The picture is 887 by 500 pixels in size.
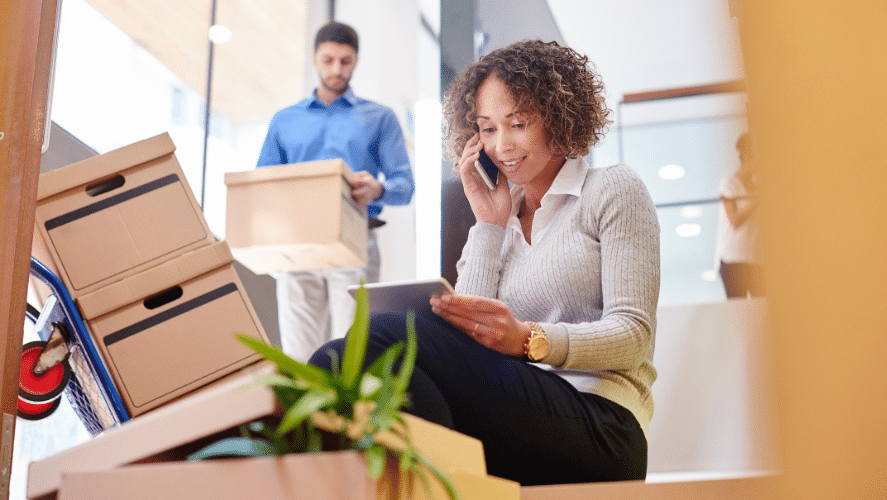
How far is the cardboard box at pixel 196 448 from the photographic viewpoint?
0.56 m

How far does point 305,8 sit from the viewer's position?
3781 millimetres

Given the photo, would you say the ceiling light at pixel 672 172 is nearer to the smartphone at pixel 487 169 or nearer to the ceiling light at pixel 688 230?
the ceiling light at pixel 688 230

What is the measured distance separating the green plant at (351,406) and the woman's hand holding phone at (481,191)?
88cm

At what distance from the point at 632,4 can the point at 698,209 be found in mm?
509

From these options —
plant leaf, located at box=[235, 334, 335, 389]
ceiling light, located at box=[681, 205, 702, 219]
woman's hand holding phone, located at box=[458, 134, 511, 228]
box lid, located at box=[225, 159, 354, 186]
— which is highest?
box lid, located at box=[225, 159, 354, 186]

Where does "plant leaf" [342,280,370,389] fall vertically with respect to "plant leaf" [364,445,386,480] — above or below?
above

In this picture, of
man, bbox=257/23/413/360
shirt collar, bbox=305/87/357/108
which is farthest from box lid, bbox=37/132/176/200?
shirt collar, bbox=305/87/357/108

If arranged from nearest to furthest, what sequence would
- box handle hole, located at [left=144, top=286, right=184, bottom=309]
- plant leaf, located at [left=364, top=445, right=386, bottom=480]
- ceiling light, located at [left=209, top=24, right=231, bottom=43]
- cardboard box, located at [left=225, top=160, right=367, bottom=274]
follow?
plant leaf, located at [left=364, top=445, right=386, bottom=480]
box handle hole, located at [left=144, top=286, right=184, bottom=309]
cardboard box, located at [left=225, top=160, right=367, bottom=274]
ceiling light, located at [left=209, top=24, right=231, bottom=43]

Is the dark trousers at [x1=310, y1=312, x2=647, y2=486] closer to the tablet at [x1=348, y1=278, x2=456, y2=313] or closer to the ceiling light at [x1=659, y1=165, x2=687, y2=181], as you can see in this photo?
the tablet at [x1=348, y1=278, x2=456, y2=313]

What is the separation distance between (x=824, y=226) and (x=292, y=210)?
1801 mm

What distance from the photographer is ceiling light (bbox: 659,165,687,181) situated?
1.79 meters

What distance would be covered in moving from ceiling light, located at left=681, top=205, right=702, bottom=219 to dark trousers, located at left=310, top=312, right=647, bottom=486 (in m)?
0.92

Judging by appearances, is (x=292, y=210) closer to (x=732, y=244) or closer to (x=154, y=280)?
(x=154, y=280)

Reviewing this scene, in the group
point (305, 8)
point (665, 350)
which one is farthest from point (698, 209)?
point (305, 8)
